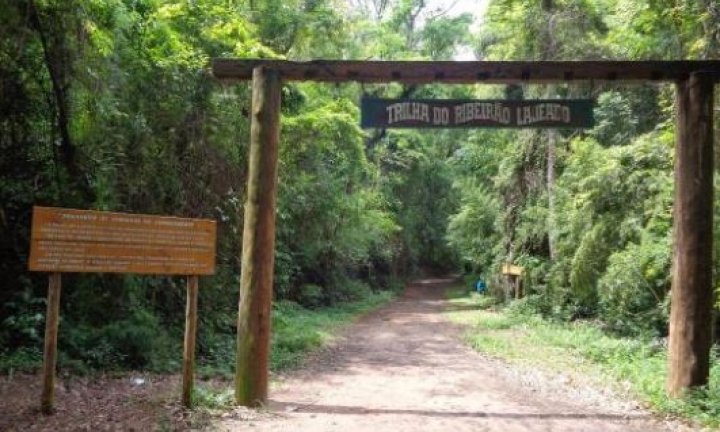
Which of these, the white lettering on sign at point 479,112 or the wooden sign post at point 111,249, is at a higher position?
the white lettering on sign at point 479,112

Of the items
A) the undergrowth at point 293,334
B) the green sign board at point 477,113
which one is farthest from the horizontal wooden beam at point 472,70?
the undergrowth at point 293,334

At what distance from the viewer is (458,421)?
7012 millimetres

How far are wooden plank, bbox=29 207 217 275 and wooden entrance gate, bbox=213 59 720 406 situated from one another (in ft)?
2.17

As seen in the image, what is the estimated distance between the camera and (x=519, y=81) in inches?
305

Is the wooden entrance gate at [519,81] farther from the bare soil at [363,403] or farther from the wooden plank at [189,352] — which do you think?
the bare soil at [363,403]

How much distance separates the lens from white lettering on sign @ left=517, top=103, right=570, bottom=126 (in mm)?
7738

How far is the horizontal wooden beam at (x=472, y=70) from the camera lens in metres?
7.60

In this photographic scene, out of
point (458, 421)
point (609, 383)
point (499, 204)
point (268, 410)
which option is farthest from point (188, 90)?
point (499, 204)

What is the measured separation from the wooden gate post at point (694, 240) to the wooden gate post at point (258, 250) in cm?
491

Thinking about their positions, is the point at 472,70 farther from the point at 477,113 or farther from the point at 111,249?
the point at 111,249

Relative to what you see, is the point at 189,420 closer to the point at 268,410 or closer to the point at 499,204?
the point at 268,410

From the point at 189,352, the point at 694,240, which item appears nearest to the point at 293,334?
the point at 189,352

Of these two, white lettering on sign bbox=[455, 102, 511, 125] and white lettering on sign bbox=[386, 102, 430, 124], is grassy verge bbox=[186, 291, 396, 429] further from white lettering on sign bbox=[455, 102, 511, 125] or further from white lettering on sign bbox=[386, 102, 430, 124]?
white lettering on sign bbox=[455, 102, 511, 125]

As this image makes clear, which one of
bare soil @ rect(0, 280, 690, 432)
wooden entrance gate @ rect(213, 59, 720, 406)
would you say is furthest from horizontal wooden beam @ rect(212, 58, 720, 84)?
bare soil @ rect(0, 280, 690, 432)
